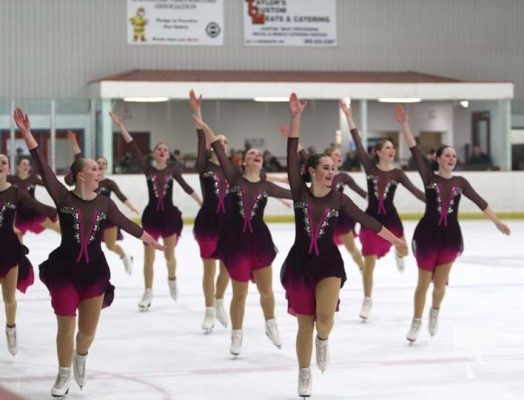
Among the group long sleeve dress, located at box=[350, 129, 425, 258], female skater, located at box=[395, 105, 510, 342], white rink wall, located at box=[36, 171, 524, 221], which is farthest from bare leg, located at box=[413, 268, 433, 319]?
white rink wall, located at box=[36, 171, 524, 221]

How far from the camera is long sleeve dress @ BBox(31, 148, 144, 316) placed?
7320mm

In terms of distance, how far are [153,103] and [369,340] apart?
20.9 metres

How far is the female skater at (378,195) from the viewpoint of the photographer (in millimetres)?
11156

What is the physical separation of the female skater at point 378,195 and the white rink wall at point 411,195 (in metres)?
14.0

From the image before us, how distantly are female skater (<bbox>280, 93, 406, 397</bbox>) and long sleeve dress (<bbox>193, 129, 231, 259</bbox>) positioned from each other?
3.34m

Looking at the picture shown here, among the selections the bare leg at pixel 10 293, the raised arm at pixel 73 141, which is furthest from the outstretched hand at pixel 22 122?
the raised arm at pixel 73 141

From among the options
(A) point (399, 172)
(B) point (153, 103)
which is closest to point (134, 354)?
(A) point (399, 172)

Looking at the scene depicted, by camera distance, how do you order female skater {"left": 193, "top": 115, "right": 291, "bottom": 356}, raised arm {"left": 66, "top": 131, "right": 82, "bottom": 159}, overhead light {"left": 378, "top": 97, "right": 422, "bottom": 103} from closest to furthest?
female skater {"left": 193, "top": 115, "right": 291, "bottom": 356}, raised arm {"left": 66, "top": 131, "right": 82, "bottom": 159}, overhead light {"left": 378, "top": 97, "right": 422, "bottom": 103}

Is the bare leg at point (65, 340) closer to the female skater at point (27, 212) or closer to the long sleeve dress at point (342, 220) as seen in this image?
the long sleeve dress at point (342, 220)

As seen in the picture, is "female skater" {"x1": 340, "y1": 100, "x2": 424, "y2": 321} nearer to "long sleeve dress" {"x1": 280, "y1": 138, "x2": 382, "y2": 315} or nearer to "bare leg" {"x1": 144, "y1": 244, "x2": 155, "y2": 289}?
"bare leg" {"x1": 144, "y1": 244, "x2": 155, "y2": 289}

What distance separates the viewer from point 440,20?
34.0m

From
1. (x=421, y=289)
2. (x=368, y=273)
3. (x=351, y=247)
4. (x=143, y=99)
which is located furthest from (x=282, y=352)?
(x=143, y=99)

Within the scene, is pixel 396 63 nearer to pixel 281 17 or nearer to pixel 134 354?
pixel 281 17

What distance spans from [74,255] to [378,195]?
4905mm
